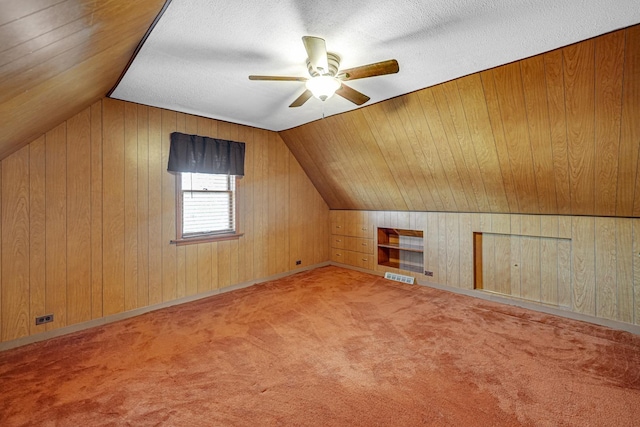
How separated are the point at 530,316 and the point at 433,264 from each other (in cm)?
129

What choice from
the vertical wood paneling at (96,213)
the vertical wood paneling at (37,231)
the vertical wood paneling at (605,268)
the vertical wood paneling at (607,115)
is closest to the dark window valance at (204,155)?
the vertical wood paneling at (96,213)

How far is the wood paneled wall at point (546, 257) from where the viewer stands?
2.87 metres

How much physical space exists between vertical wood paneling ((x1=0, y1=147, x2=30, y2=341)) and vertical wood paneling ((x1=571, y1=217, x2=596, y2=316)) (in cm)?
549

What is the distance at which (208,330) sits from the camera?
293 centimetres

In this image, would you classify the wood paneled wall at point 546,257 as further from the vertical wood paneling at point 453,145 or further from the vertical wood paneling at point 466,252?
the vertical wood paneling at point 453,145

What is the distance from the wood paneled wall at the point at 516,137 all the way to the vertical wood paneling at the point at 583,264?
0.51ft

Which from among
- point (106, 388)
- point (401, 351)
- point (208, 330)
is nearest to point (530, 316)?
point (401, 351)

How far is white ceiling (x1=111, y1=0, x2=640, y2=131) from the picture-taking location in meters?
1.71

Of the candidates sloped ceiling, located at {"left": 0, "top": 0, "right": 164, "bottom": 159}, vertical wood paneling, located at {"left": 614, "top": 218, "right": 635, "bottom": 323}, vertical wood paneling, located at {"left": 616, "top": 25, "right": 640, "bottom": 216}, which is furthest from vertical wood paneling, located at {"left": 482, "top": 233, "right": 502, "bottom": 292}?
sloped ceiling, located at {"left": 0, "top": 0, "right": 164, "bottom": 159}

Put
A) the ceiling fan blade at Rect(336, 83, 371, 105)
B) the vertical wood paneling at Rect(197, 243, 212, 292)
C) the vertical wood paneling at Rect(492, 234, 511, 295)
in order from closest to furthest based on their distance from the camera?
the ceiling fan blade at Rect(336, 83, 371, 105) → the vertical wood paneling at Rect(492, 234, 511, 295) → the vertical wood paneling at Rect(197, 243, 212, 292)

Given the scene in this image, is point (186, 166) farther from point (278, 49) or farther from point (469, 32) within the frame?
point (469, 32)

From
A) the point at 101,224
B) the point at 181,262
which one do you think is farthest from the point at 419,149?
the point at 101,224

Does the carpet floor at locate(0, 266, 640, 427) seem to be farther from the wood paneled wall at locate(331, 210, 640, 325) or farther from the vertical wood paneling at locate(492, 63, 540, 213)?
the vertical wood paneling at locate(492, 63, 540, 213)

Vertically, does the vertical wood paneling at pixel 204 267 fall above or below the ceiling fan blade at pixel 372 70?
below
